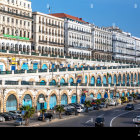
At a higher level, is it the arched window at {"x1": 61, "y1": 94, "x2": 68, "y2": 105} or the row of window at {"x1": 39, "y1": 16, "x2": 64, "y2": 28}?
the row of window at {"x1": 39, "y1": 16, "x2": 64, "y2": 28}

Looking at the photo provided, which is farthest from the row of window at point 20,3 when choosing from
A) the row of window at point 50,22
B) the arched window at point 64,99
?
the arched window at point 64,99

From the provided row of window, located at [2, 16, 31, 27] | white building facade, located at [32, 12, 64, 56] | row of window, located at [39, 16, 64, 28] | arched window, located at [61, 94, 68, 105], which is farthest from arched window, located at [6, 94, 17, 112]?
row of window, located at [39, 16, 64, 28]

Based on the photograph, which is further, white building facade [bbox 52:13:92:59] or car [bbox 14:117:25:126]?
white building facade [bbox 52:13:92:59]

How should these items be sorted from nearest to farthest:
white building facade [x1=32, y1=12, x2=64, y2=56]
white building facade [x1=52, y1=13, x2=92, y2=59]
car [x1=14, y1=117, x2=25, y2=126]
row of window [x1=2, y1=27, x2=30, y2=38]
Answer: car [x1=14, y1=117, x2=25, y2=126] < row of window [x1=2, y1=27, x2=30, y2=38] < white building facade [x1=32, y1=12, x2=64, y2=56] < white building facade [x1=52, y1=13, x2=92, y2=59]

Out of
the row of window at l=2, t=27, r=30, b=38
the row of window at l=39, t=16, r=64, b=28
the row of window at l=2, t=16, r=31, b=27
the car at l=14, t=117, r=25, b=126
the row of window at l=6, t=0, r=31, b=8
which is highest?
the row of window at l=6, t=0, r=31, b=8

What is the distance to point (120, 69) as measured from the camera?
5295 inches

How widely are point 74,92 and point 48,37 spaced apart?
48.1 metres

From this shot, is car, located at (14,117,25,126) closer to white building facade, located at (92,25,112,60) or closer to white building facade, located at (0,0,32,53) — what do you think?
white building facade, located at (0,0,32,53)

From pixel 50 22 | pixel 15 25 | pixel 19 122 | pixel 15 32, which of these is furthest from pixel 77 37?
pixel 19 122

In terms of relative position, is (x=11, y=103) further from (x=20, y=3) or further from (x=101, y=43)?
(x=101, y=43)

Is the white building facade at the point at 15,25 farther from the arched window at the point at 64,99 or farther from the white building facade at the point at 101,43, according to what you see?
the white building facade at the point at 101,43

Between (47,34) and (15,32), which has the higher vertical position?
(47,34)

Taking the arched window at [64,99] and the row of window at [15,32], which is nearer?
the arched window at [64,99]

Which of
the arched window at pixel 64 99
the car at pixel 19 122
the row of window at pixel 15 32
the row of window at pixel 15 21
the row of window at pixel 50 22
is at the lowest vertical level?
the car at pixel 19 122
